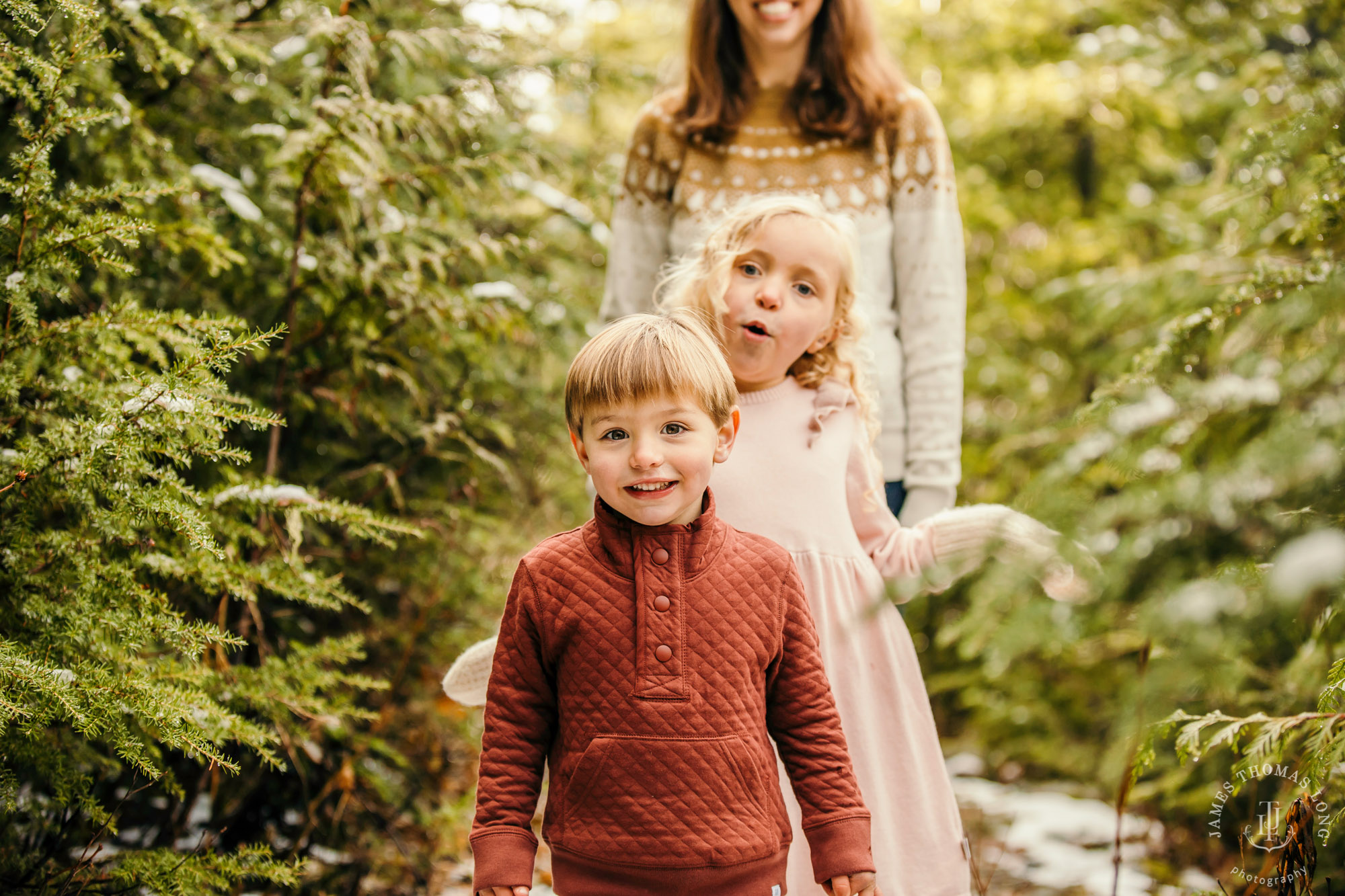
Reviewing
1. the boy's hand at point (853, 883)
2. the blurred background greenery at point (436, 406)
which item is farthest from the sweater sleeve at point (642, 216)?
the boy's hand at point (853, 883)

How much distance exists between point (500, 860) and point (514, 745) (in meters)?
0.16

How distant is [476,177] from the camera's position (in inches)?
109

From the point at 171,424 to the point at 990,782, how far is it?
3773 millimetres

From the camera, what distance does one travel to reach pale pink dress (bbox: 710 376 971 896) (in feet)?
5.91

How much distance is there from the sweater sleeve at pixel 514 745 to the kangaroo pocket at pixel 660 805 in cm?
8

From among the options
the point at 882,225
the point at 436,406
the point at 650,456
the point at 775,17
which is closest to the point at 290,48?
the point at 436,406

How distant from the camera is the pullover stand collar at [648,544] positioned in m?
1.53

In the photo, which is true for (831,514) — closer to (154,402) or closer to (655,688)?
(655,688)

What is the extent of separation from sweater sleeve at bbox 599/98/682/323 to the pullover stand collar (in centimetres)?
93

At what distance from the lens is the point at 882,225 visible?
2.27 meters

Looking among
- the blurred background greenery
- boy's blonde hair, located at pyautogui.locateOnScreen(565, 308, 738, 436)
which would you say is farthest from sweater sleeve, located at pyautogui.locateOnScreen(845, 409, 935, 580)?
boy's blonde hair, located at pyautogui.locateOnScreen(565, 308, 738, 436)

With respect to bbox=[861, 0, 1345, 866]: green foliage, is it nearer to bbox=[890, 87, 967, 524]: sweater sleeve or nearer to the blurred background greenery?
the blurred background greenery

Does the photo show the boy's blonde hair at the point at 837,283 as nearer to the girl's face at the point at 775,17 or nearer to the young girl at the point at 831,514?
the young girl at the point at 831,514

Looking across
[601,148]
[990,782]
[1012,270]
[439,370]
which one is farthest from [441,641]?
[1012,270]
